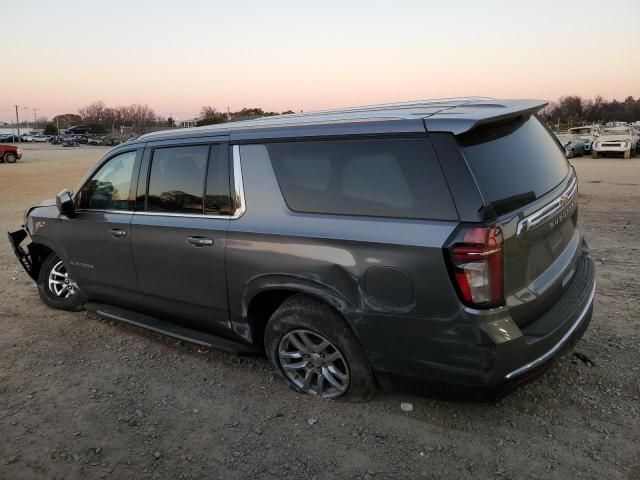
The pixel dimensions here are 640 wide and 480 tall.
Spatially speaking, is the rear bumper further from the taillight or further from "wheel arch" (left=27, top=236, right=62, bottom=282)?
"wheel arch" (left=27, top=236, right=62, bottom=282)

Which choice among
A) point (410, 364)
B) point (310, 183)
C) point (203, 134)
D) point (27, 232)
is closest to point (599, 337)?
point (410, 364)

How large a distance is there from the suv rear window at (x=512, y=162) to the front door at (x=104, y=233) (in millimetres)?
2726

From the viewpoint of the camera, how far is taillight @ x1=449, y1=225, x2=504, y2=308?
8.31ft

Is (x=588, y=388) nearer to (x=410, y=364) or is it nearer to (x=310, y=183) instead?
(x=410, y=364)

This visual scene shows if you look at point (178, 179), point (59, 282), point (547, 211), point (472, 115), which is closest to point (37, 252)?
point (59, 282)

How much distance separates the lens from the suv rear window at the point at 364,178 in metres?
2.70

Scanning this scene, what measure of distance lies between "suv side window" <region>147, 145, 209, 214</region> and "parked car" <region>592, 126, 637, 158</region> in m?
27.7

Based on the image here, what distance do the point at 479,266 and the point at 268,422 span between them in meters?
1.64

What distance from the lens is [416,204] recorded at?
2729 millimetres

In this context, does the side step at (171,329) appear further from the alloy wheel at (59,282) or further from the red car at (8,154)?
the red car at (8,154)

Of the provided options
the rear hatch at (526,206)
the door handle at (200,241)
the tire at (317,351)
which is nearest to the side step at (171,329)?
the tire at (317,351)

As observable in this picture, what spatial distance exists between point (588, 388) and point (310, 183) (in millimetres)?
2231

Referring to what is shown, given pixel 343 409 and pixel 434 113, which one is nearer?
pixel 434 113

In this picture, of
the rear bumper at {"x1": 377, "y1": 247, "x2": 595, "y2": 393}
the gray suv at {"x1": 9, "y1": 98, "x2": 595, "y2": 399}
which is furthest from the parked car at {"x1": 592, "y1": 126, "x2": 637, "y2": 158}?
the rear bumper at {"x1": 377, "y1": 247, "x2": 595, "y2": 393}
